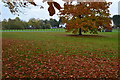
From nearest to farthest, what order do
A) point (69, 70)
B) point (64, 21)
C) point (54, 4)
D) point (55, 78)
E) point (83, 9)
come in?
1. point (54, 4)
2. point (55, 78)
3. point (69, 70)
4. point (83, 9)
5. point (64, 21)

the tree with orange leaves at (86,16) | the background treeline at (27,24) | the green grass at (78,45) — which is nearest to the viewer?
the green grass at (78,45)

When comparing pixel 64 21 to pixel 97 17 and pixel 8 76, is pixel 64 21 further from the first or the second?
pixel 8 76

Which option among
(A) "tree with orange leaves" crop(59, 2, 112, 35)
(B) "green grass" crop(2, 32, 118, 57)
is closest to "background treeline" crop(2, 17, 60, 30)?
(A) "tree with orange leaves" crop(59, 2, 112, 35)

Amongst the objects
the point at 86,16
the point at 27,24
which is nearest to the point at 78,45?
the point at 86,16

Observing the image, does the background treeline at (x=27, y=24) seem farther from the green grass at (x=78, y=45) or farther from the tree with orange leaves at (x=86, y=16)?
the green grass at (x=78, y=45)

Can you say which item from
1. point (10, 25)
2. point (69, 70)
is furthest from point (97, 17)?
point (69, 70)

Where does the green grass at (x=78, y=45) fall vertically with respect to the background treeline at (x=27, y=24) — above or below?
below

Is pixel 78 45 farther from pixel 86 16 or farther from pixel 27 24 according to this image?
pixel 27 24

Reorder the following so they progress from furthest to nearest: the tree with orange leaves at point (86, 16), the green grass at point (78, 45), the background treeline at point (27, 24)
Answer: the background treeline at point (27, 24), the tree with orange leaves at point (86, 16), the green grass at point (78, 45)

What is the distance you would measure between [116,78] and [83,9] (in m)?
14.8

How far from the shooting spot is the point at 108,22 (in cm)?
1855

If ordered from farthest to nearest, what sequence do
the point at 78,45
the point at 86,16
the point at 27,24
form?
1. the point at 27,24
2. the point at 86,16
3. the point at 78,45

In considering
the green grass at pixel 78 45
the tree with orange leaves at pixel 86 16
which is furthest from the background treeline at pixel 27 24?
the green grass at pixel 78 45

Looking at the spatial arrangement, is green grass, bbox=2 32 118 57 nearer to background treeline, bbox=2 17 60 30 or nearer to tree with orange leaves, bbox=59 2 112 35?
tree with orange leaves, bbox=59 2 112 35
